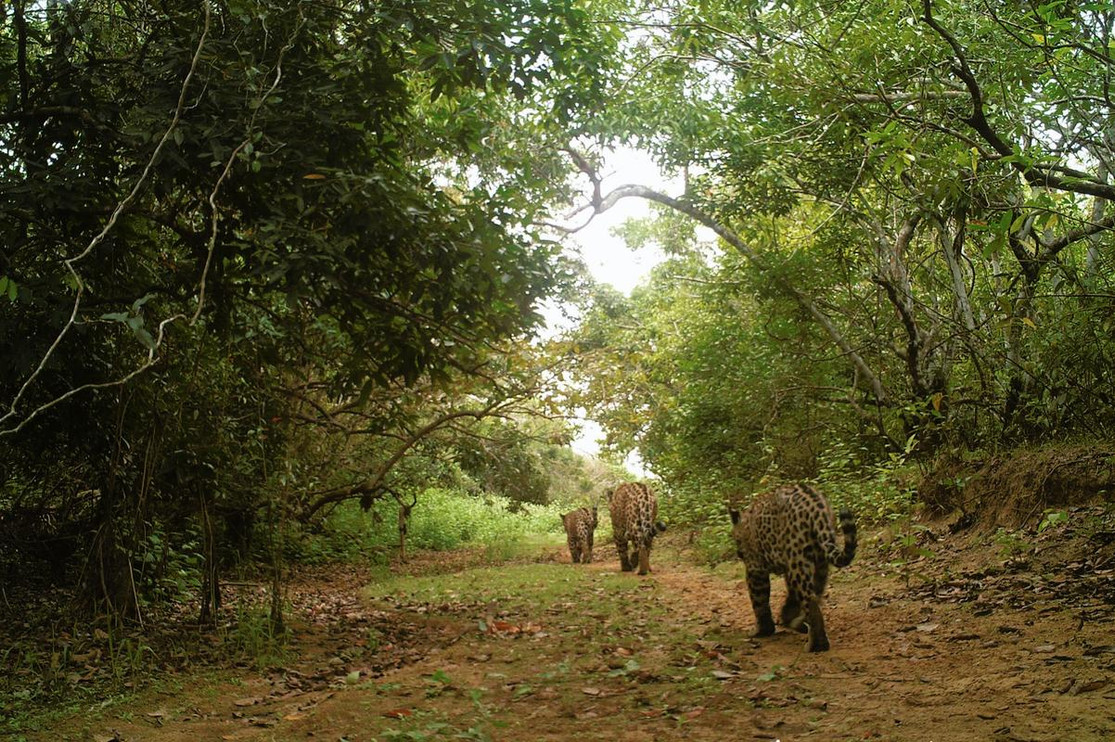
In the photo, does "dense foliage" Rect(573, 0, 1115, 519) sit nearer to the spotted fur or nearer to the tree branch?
the tree branch

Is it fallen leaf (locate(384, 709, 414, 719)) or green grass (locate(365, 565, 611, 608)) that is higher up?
green grass (locate(365, 565, 611, 608))

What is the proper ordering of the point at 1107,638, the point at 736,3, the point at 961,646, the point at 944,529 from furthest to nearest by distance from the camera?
1. the point at 736,3
2. the point at 944,529
3. the point at 961,646
4. the point at 1107,638

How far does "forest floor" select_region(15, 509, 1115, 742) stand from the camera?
16.3 ft

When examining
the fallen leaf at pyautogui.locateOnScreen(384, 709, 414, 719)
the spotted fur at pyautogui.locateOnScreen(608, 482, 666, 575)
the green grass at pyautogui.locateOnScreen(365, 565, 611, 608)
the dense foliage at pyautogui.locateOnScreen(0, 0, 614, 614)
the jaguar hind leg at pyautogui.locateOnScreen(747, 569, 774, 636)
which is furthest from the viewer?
the spotted fur at pyautogui.locateOnScreen(608, 482, 666, 575)

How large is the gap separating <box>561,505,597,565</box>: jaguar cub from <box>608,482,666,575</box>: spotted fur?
161 centimetres

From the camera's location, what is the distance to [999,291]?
9.90 metres

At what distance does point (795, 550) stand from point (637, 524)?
231 inches

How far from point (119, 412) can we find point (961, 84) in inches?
360

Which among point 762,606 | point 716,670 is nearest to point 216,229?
point 716,670

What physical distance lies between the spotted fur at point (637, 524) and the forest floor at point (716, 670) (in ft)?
8.94

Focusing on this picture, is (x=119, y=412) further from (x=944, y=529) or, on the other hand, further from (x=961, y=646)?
(x=944, y=529)

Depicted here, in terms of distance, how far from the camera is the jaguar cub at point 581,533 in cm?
1534

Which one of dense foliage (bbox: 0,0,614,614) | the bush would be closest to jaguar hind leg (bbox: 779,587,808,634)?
dense foliage (bbox: 0,0,614,614)

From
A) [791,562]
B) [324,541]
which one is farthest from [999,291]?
[324,541]
